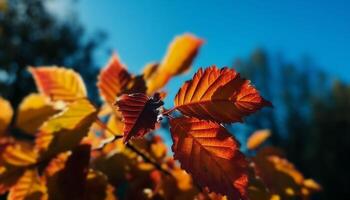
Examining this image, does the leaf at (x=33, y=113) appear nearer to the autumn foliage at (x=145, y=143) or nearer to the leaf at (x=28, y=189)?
the autumn foliage at (x=145, y=143)

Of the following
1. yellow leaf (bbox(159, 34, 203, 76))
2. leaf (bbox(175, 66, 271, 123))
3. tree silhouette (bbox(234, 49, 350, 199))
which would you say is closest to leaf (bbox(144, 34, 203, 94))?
yellow leaf (bbox(159, 34, 203, 76))

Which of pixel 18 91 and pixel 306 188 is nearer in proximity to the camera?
pixel 306 188

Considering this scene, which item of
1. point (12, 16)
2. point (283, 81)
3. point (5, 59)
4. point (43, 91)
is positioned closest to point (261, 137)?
point (43, 91)

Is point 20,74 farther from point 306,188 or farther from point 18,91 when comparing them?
point 306,188

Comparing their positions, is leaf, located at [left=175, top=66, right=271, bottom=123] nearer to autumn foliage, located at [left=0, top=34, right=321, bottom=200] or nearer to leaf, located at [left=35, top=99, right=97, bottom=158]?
autumn foliage, located at [left=0, top=34, right=321, bottom=200]

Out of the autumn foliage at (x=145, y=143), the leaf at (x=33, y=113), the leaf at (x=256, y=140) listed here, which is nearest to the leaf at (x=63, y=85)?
the autumn foliage at (x=145, y=143)
